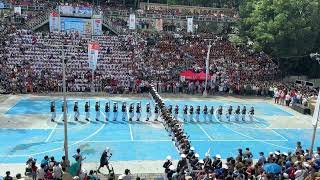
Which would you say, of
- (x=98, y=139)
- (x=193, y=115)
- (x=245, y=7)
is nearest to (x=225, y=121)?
(x=193, y=115)

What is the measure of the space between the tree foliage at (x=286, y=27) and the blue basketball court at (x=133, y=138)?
16.6 metres

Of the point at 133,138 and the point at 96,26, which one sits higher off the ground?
the point at 96,26

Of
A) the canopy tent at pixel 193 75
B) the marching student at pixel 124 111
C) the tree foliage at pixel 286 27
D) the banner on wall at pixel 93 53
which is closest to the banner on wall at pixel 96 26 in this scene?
the canopy tent at pixel 193 75

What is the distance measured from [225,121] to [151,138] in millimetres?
7234

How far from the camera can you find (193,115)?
107ft

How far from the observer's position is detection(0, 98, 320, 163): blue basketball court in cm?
2381

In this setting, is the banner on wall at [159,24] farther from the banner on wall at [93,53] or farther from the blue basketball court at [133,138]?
the blue basketball court at [133,138]

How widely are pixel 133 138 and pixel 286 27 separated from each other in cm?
2550

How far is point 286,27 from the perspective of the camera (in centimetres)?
4584

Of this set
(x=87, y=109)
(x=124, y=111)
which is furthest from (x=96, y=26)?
(x=87, y=109)

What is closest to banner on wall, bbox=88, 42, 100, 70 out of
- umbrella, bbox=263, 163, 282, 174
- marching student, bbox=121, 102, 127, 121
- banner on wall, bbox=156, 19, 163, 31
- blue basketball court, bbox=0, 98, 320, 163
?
blue basketball court, bbox=0, 98, 320, 163

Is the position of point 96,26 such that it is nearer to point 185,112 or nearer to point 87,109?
point 87,109

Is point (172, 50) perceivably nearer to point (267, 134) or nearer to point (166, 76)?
point (166, 76)

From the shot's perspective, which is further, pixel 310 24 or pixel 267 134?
pixel 310 24
